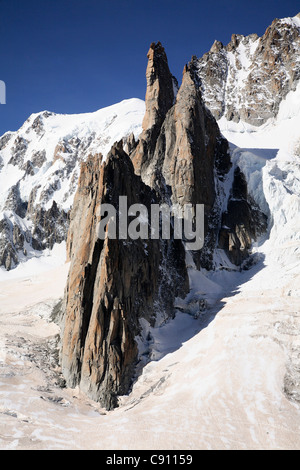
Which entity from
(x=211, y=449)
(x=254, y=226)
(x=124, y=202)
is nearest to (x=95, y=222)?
(x=124, y=202)

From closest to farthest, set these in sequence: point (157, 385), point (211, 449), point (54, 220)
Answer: point (211, 449) < point (157, 385) < point (54, 220)

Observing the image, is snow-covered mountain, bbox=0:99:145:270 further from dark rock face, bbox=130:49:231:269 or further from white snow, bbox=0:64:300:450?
white snow, bbox=0:64:300:450

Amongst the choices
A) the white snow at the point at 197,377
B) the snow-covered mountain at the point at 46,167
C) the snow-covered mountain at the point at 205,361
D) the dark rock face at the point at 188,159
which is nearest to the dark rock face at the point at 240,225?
the snow-covered mountain at the point at 205,361

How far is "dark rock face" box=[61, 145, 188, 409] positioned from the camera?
88.3 feet

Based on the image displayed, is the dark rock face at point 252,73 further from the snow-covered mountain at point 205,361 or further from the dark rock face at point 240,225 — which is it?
the dark rock face at point 240,225

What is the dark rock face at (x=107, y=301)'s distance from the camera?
26922mm

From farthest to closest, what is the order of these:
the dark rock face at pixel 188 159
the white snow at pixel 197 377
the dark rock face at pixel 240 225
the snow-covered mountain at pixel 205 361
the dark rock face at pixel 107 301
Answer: the dark rock face at pixel 240 225
the dark rock face at pixel 188 159
the dark rock face at pixel 107 301
the snow-covered mountain at pixel 205 361
the white snow at pixel 197 377

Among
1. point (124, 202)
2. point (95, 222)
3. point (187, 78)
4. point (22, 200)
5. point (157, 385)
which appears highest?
point (187, 78)

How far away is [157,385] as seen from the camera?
2664 centimetres

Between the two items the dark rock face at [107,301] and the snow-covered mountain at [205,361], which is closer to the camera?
the snow-covered mountain at [205,361]

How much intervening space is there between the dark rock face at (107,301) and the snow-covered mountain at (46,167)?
67667mm

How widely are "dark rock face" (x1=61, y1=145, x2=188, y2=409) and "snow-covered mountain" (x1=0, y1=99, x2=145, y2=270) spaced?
67667 mm

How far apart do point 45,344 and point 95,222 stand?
508 inches

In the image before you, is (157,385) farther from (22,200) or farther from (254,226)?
(22,200)
